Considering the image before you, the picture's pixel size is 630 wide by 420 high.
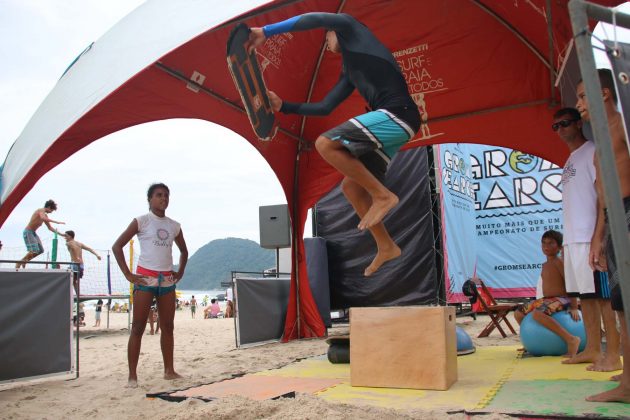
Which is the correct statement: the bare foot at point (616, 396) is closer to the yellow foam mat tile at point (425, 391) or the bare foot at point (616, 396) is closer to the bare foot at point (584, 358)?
the yellow foam mat tile at point (425, 391)

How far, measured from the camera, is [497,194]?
11664 millimetres

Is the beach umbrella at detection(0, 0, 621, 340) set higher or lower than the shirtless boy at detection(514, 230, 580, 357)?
higher

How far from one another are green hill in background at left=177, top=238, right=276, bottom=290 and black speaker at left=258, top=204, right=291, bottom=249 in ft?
354

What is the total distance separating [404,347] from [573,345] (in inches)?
79.6

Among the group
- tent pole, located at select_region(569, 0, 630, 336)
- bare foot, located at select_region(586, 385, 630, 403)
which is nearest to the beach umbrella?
tent pole, located at select_region(569, 0, 630, 336)

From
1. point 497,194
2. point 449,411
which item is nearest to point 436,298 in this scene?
point 497,194

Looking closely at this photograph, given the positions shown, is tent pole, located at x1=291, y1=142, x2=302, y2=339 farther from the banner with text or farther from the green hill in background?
the green hill in background

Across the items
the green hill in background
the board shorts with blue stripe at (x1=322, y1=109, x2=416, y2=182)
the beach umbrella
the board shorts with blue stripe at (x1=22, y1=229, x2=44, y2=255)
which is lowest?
the board shorts with blue stripe at (x1=322, y1=109, x2=416, y2=182)

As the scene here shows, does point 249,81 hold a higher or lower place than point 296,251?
higher

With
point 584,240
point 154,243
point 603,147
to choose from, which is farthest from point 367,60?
point 154,243

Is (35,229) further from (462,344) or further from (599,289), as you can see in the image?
(599,289)

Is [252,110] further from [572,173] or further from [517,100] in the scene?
[517,100]

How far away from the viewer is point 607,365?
3.75 metres

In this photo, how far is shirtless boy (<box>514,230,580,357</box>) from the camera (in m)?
4.79
